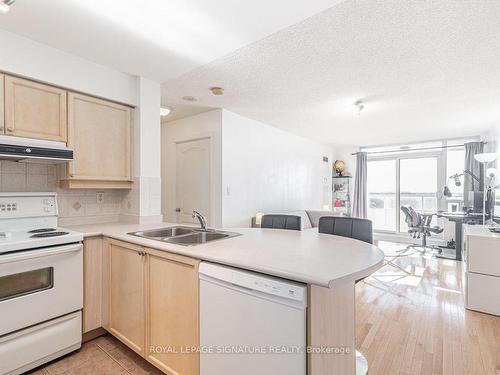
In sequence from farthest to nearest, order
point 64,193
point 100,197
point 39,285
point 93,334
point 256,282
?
point 100,197 < point 64,193 < point 93,334 < point 39,285 < point 256,282

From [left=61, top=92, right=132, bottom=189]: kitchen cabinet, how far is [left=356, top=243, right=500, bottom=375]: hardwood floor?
104 inches

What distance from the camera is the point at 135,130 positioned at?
8.77 ft

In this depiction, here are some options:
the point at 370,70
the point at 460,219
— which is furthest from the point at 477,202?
the point at 370,70

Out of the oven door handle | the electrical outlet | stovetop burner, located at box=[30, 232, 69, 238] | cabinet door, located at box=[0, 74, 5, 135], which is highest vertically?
cabinet door, located at box=[0, 74, 5, 135]

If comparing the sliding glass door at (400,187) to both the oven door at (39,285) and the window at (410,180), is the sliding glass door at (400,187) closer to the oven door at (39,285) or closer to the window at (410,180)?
the window at (410,180)

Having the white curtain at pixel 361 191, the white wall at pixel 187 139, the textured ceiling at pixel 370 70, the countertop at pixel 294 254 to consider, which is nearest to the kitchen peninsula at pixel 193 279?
the countertop at pixel 294 254

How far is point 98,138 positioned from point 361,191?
579 cm

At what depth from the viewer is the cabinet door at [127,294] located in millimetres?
1767

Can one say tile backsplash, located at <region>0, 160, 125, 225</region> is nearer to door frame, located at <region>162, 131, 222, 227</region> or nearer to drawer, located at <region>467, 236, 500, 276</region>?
door frame, located at <region>162, 131, 222, 227</region>

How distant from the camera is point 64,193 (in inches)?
96.1

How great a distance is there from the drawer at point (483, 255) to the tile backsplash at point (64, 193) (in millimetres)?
3675

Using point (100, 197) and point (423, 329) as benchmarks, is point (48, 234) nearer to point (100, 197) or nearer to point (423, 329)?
point (100, 197)

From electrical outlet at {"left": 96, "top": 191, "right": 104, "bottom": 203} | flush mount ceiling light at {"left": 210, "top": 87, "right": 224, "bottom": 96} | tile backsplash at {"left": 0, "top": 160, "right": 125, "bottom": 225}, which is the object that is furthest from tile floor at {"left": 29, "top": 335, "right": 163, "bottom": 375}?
flush mount ceiling light at {"left": 210, "top": 87, "right": 224, "bottom": 96}

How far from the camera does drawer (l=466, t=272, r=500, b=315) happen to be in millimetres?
2525
